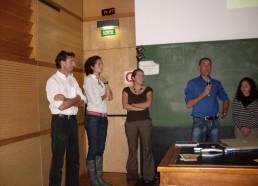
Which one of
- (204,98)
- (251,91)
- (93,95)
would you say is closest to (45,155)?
(93,95)

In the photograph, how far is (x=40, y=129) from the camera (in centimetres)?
335

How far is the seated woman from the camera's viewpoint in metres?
3.46

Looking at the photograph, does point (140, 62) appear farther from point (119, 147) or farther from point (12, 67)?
point (12, 67)

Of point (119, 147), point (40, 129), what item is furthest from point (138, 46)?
point (40, 129)

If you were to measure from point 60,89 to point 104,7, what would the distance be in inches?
82.8

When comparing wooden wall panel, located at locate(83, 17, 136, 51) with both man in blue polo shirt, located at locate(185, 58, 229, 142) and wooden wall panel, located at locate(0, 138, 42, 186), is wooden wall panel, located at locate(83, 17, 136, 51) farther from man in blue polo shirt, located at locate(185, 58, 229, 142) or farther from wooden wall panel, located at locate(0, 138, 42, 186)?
wooden wall panel, located at locate(0, 138, 42, 186)

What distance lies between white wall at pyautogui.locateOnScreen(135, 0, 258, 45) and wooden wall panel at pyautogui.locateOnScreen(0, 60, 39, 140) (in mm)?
1923

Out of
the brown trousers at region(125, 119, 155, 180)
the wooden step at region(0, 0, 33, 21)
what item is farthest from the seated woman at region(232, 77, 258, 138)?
the wooden step at region(0, 0, 33, 21)

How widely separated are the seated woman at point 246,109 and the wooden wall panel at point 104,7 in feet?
7.03

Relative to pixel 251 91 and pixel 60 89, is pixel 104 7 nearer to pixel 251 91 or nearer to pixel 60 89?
pixel 60 89

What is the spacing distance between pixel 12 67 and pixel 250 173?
2.48m

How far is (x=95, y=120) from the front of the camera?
3.53m

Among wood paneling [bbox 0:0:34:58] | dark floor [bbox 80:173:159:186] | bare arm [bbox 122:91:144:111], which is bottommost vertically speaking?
dark floor [bbox 80:173:159:186]

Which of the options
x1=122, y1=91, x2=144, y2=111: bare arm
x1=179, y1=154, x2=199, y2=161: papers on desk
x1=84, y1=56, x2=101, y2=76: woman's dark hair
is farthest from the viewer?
x1=122, y1=91, x2=144, y2=111: bare arm
